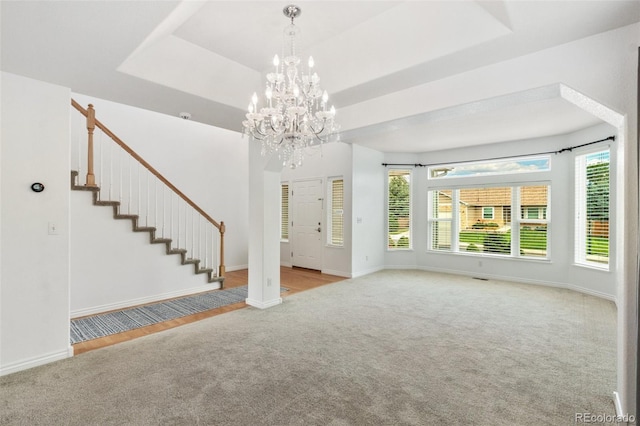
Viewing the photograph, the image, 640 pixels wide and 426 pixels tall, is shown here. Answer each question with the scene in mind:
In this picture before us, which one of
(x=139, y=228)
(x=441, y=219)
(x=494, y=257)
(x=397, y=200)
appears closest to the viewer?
(x=139, y=228)

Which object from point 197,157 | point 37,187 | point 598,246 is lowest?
point 598,246

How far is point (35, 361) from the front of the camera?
2775mm

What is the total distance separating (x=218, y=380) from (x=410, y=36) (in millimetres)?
3312

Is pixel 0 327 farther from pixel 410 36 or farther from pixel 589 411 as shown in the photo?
pixel 589 411

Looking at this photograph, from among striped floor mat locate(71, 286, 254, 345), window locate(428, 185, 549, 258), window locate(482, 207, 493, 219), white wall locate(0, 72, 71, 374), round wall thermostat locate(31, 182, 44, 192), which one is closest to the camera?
white wall locate(0, 72, 71, 374)

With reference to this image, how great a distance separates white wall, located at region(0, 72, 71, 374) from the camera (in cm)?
266

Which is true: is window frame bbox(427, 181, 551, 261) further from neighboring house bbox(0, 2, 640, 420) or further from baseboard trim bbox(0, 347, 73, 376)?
baseboard trim bbox(0, 347, 73, 376)

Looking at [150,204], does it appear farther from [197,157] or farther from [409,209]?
[409,209]

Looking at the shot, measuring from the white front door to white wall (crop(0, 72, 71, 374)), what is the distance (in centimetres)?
478

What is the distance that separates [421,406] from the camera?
222cm

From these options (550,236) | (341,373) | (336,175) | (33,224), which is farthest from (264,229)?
(550,236)

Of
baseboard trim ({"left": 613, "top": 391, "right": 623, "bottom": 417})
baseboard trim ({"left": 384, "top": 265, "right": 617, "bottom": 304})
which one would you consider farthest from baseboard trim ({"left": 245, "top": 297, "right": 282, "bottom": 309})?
baseboard trim ({"left": 613, "top": 391, "right": 623, "bottom": 417})

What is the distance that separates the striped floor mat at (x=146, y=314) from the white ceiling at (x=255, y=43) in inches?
104

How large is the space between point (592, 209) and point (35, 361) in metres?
7.78
